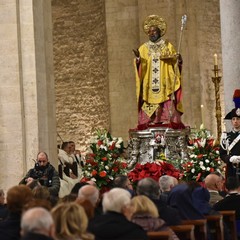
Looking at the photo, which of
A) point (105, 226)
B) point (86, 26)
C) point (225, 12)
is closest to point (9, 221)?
point (105, 226)

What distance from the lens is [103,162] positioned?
525 inches

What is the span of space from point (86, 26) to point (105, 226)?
51.4ft

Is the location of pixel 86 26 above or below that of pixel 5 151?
above

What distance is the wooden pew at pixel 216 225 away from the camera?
8.41 m

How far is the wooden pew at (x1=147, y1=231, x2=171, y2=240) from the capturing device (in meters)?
6.64

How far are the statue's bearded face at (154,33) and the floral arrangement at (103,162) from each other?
2.75 m

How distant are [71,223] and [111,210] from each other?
2.57ft

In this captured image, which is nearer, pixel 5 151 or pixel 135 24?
pixel 5 151

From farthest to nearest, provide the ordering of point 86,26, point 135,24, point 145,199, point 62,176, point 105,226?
point 86,26, point 135,24, point 62,176, point 145,199, point 105,226

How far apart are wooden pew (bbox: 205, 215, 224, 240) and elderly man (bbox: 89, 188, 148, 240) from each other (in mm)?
1897

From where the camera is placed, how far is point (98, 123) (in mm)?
21109

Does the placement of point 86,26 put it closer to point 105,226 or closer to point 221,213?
point 221,213

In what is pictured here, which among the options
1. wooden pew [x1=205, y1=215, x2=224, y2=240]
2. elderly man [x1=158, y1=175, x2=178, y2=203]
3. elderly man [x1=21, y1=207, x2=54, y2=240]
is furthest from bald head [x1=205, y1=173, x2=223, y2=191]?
elderly man [x1=21, y1=207, x2=54, y2=240]

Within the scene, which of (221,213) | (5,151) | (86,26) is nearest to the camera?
(221,213)
